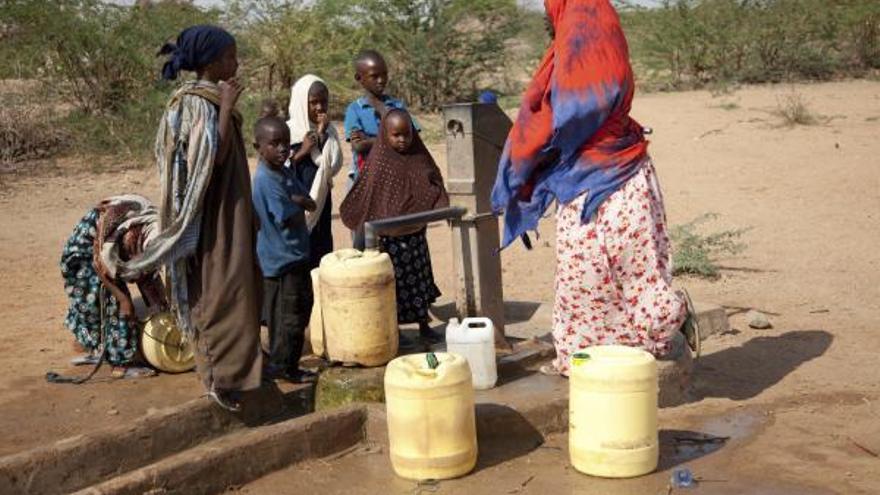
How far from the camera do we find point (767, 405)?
5023mm

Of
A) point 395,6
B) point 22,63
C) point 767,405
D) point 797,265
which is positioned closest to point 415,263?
point 767,405

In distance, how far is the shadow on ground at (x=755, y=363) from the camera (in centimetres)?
547

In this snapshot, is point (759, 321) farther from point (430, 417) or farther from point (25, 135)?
point (25, 135)

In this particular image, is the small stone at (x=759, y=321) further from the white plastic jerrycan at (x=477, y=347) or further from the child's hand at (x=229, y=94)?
the child's hand at (x=229, y=94)

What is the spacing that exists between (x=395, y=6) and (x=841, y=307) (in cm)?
1145

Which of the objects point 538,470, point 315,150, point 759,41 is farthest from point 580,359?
point 759,41

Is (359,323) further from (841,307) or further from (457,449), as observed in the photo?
(841,307)

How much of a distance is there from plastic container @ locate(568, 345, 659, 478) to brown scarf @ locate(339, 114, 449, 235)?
1650 millimetres

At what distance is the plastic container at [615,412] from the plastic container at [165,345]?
2160 mm

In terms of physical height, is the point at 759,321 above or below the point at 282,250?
below

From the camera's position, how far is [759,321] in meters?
6.42

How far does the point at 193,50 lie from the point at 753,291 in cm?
406

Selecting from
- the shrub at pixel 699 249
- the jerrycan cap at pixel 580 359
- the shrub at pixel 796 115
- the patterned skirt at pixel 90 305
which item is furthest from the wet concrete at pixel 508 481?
the shrub at pixel 796 115

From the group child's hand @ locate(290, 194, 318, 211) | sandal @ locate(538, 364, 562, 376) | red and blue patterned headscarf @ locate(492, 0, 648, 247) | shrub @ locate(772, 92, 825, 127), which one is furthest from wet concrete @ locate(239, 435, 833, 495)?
shrub @ locate(772, 92, 825, 127)
